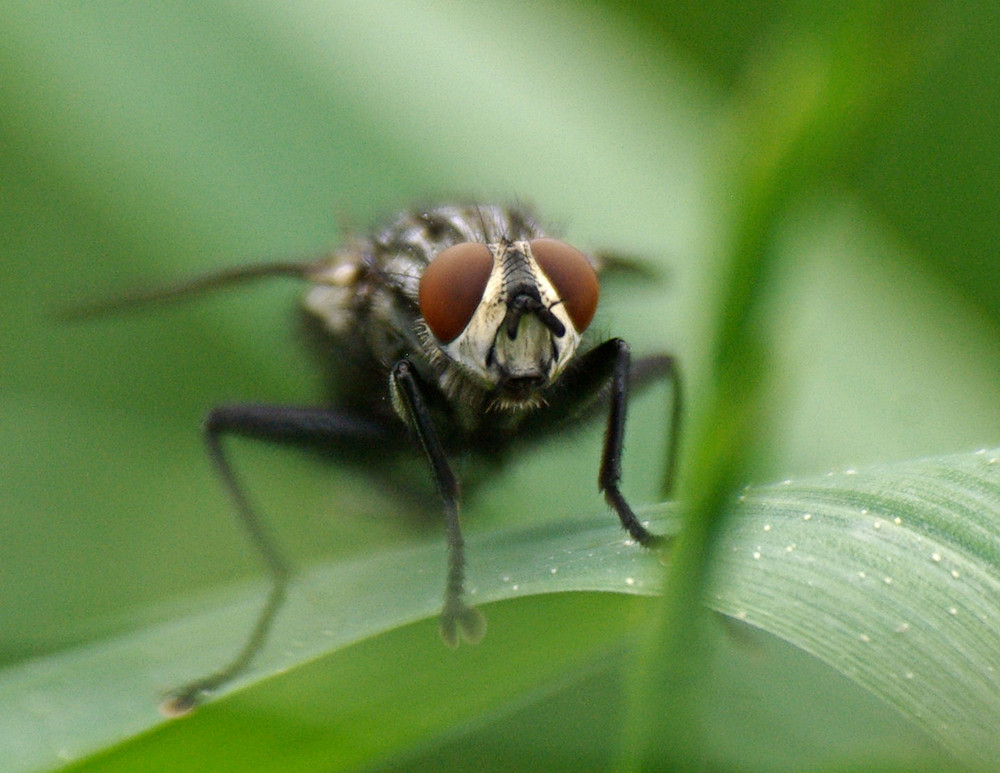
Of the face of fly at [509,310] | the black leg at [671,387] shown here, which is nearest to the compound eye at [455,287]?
the face of fly at [509,310]

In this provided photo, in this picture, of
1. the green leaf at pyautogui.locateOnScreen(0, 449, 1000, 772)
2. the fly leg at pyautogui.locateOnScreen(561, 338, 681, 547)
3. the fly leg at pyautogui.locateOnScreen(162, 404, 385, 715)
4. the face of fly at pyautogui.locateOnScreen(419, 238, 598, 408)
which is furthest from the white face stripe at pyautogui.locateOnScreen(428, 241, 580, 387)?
the fly leg at pyautogui.locateOnScreen(162, 404, 385, 715)

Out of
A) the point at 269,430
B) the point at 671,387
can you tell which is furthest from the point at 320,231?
the point at 671,387

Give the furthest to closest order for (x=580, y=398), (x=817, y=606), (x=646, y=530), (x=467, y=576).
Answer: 1. (x=580, y=398)
2. (x=467, y=576)
3. (x=646, y=530)
4. (x=817, y=606)

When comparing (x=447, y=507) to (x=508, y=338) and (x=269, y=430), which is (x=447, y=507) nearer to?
(x=508, y=338)

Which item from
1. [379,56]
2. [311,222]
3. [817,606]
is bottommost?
[817,606]

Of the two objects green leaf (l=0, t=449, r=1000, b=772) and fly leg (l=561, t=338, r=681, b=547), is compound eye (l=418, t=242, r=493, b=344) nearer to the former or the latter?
fly leg (l=561, t=338, r=681, b=547)

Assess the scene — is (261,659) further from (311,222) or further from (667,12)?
(667,12)

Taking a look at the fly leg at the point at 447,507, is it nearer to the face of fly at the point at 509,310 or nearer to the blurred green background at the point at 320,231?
the face of fly at the point at 509,310

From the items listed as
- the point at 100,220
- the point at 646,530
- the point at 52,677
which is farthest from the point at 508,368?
the point at 100,220
